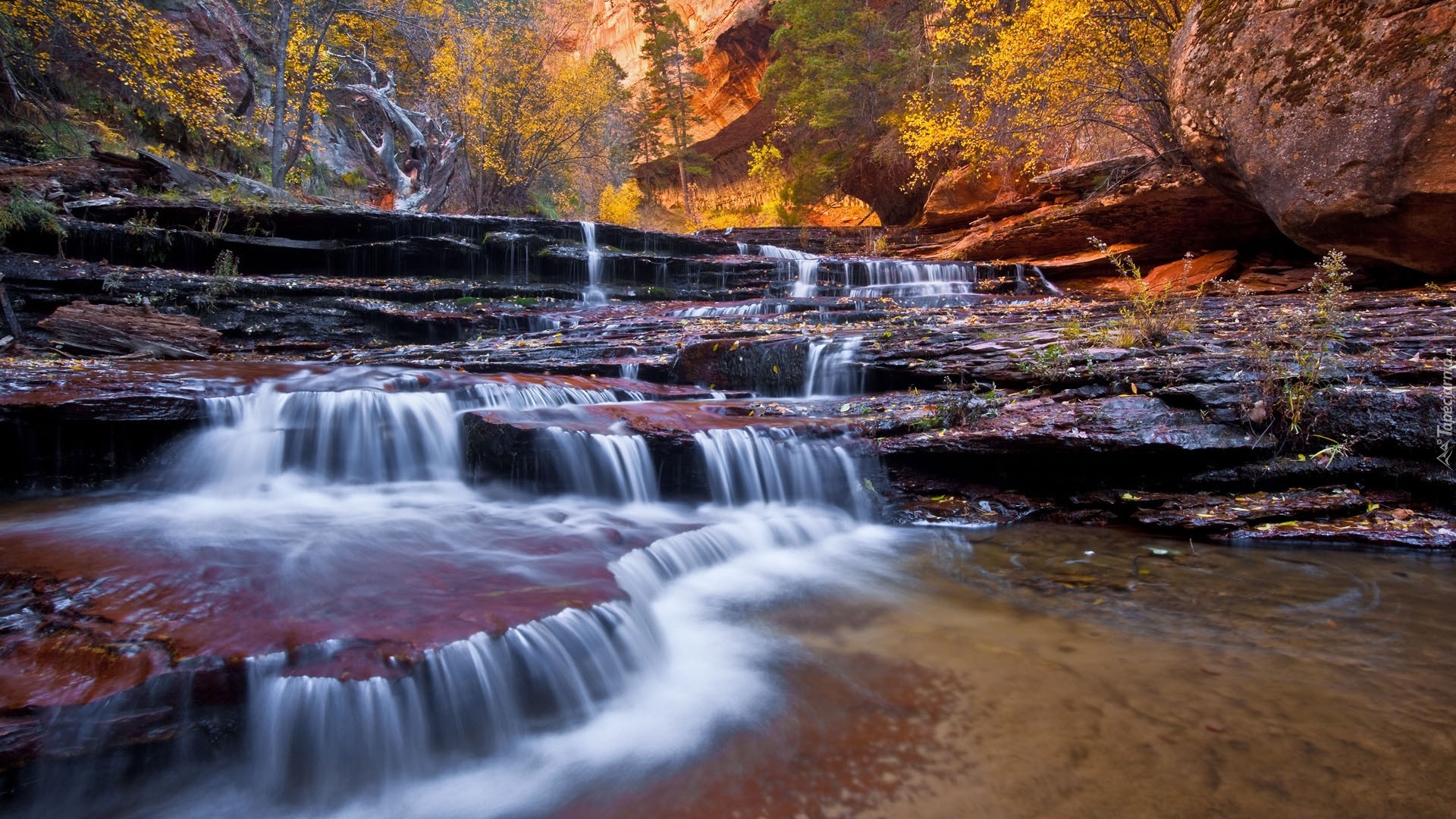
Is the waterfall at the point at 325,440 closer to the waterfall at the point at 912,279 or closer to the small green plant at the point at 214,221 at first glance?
the small green plant at the point at 214,221

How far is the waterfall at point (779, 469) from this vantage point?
18.0 ft

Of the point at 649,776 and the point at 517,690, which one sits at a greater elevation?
the point at 517,690

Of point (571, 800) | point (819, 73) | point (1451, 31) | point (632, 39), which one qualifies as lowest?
point (571, 800)

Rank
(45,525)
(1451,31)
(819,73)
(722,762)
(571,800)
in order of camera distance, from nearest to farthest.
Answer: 1. (571,800)
2. (722,762)
3. (45,525)
4. (1451,31)
5. (819,73)

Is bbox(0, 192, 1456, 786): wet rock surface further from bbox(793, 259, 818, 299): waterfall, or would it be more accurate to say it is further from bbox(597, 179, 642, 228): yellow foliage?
bbox(597, 179, 642, 228): yellow foliage

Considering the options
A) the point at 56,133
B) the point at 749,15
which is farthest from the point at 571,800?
the point at 749,15

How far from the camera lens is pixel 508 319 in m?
10.8

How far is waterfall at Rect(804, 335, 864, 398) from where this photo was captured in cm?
739

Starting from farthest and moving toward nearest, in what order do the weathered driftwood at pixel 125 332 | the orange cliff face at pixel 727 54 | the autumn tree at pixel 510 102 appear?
the orange cliff face at pixel 727 54
the autumn tree at pixel 510 102
the weathered driftwood at pixel 125 332

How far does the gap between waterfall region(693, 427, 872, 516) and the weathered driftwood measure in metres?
7.30

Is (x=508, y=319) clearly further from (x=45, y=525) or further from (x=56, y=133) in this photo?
(x=56, y=133)

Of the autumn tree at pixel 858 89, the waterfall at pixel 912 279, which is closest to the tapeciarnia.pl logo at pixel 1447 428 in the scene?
the waterfall at pixel 912 279

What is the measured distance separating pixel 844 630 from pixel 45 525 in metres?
5.04

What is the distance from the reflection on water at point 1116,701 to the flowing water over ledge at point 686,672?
1 cm
